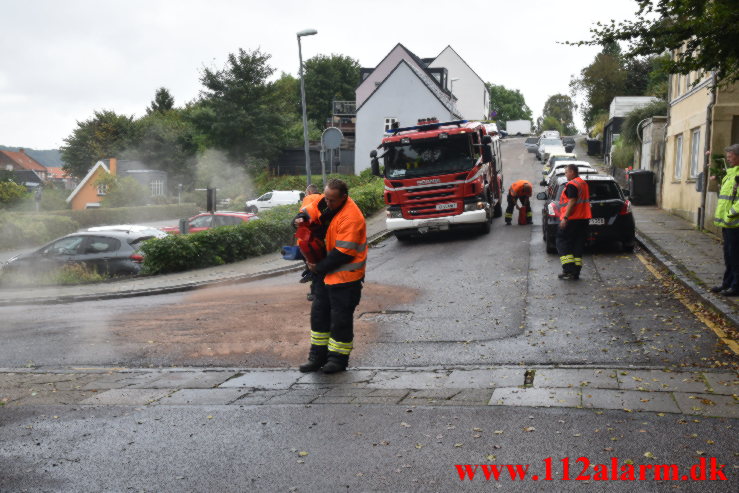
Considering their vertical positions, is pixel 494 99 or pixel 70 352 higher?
pixel 494 99

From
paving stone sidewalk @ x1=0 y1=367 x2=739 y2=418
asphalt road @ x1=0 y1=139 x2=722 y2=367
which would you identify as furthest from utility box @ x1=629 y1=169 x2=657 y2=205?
paving stone sidewalk @ x1=0 y1=367 x2=739 y2=418

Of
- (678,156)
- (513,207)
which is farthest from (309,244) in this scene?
(678,156)

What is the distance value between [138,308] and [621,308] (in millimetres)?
7834

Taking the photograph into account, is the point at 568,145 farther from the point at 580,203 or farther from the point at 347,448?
the point at 347,448

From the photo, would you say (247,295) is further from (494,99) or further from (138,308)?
(494,99)

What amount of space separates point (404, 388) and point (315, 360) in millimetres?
1197

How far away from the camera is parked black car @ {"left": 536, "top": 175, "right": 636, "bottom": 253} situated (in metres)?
14.8

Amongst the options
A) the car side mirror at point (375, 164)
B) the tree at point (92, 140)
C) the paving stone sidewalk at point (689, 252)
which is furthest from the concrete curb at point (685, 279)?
the tree at point (92, 140)

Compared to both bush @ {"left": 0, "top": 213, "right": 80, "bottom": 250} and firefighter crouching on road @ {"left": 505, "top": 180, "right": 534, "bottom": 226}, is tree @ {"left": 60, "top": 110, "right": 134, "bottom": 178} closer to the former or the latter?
bush @ {"left": 0, "top": 213, "right": 80, "bottom": 250}

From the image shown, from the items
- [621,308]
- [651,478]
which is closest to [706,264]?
[621,308]

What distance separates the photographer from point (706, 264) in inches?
504

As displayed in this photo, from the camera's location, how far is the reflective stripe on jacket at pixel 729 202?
9.42m

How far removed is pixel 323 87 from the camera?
82.2 m

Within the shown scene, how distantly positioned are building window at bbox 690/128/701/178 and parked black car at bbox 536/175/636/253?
7.26 m
